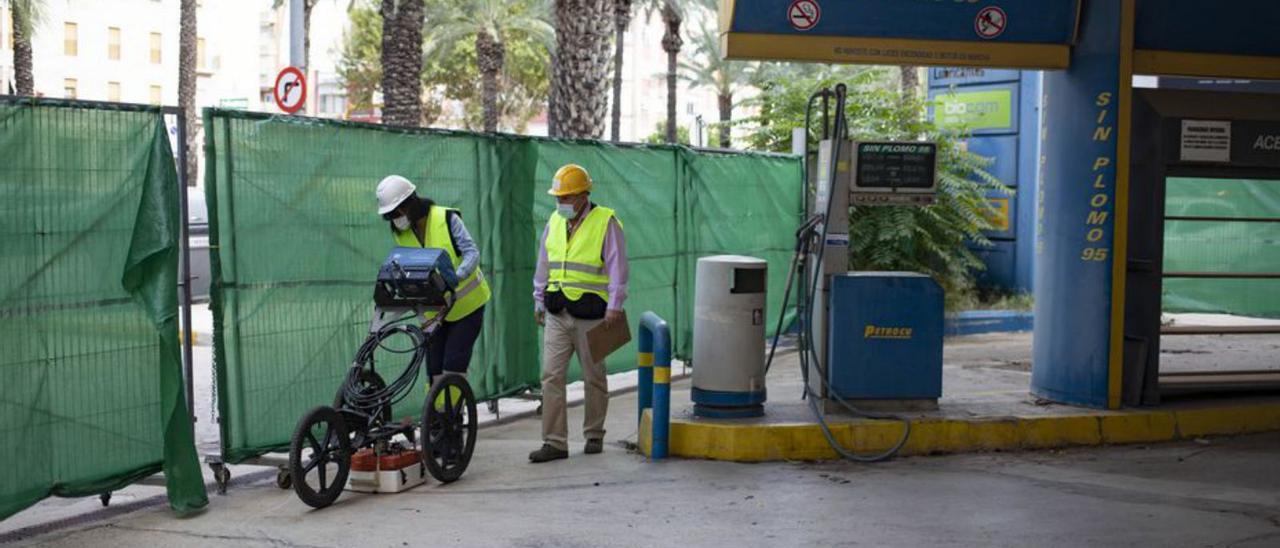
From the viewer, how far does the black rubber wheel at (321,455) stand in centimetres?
711

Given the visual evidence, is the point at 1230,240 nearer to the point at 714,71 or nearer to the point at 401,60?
the point at 401,60

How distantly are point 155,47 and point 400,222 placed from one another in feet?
197

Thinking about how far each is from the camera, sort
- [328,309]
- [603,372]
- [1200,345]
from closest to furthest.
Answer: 1. [328,309]
2. [603,372]
3. [1200,345]

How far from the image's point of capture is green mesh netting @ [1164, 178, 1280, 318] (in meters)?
12.8

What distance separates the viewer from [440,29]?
4456cm

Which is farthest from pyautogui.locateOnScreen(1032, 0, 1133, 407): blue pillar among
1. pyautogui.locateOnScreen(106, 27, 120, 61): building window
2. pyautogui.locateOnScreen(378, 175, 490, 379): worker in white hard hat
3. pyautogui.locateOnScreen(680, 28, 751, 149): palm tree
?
pyautogui.locateOnScreen(106, 27, 120, 61): building window

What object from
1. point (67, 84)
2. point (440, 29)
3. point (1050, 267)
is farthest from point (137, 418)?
point (67, 84)

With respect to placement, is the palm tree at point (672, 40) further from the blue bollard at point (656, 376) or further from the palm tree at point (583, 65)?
the blue bollard at point (656, 376)

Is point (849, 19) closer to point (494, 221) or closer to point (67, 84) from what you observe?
point (494, 221)

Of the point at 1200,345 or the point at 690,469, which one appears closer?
the point at 690,469

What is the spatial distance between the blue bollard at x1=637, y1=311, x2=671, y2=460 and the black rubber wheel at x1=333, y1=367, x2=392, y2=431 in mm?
1725

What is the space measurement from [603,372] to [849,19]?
2928mm

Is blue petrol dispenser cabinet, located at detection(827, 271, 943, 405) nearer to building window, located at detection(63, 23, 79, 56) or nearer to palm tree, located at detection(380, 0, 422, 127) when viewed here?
palm tree, located at detection(380, 0, 422, 127)

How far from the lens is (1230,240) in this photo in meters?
12.8
